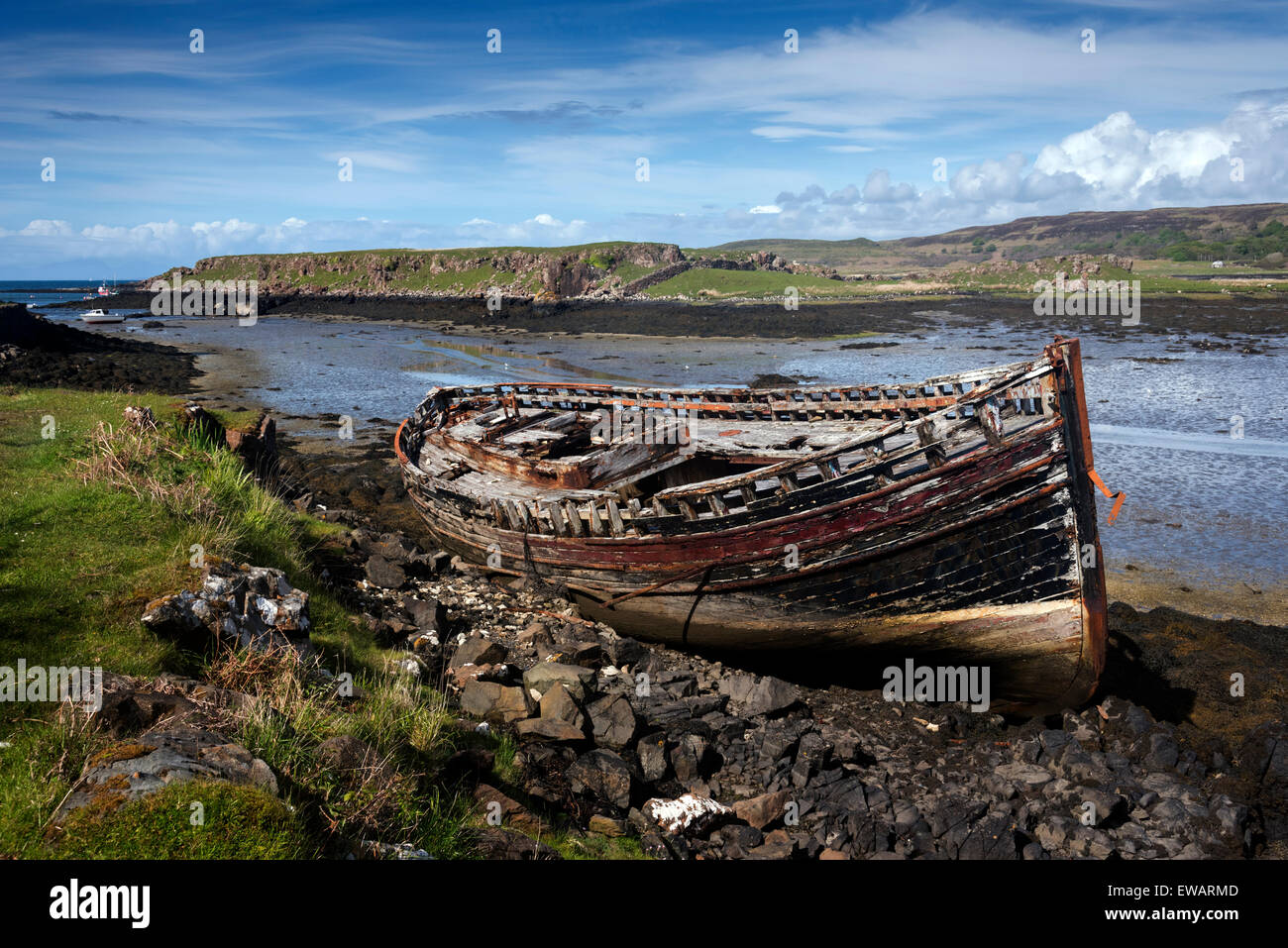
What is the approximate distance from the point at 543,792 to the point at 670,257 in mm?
115166

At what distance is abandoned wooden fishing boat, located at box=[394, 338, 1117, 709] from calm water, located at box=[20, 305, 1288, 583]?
8.29 meters

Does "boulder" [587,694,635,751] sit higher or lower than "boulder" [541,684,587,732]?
lower

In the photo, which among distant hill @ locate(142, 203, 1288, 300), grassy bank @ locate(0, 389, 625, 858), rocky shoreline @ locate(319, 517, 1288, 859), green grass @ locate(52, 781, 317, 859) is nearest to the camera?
green grass @ locate(52, 781, 317, 859)

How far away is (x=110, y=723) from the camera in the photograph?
566cm

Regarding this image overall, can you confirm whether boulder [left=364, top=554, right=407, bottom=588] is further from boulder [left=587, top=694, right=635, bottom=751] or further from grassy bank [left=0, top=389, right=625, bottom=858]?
boulder [left=587, top=694, right=635, bottom=751]

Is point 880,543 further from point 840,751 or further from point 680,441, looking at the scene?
point 680,441

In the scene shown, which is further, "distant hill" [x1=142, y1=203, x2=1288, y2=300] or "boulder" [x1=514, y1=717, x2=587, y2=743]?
"distant hill" [x1=142, y1=203, x2=1288, y2=300]

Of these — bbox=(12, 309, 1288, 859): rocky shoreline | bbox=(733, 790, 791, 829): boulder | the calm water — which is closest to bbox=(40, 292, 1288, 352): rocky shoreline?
the calm water

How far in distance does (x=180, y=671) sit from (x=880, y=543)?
→ 8398mm

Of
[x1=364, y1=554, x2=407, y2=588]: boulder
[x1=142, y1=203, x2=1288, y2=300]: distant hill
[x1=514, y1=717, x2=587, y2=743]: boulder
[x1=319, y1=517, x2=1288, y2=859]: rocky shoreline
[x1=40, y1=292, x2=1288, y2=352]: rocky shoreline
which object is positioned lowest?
[x1=319, y1=517, x2=1288, y2=859]: rocky shoreline

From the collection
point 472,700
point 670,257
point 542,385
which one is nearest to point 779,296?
point 670,257

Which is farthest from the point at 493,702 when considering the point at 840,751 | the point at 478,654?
the point at 840,751

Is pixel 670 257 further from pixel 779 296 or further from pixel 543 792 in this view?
pixel 543 792

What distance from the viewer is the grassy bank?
185 inches
